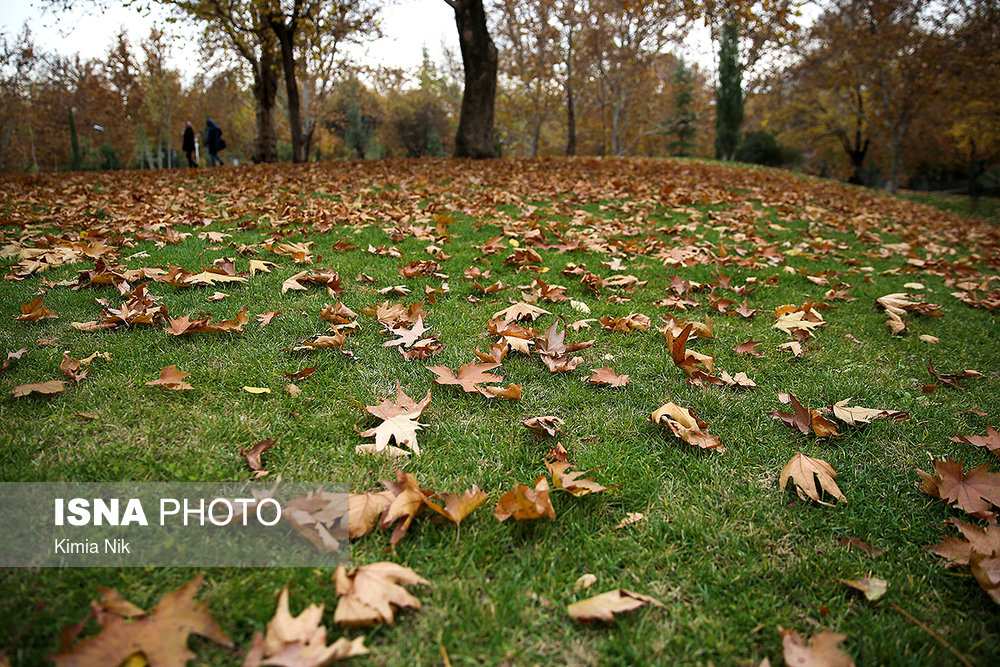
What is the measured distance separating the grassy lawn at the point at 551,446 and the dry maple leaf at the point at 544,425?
0.15 ft

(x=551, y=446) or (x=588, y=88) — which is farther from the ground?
(x=588, y=88)

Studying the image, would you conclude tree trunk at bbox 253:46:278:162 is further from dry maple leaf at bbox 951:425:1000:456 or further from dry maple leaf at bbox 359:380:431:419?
dry maple leaf at bbox 951:425:1000:456

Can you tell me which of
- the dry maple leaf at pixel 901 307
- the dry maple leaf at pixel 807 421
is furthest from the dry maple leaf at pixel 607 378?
the dry maple leaf at pixel 901 307

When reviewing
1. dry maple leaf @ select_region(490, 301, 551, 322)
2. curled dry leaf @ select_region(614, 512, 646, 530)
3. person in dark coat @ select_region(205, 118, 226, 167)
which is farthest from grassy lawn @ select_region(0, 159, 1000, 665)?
person in dark coat @ select_region(205, 118, 226, 167)

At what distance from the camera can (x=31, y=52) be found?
784 inches

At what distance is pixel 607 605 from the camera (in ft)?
3.99

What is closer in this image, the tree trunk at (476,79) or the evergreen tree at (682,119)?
the tree trunk at (476,79)

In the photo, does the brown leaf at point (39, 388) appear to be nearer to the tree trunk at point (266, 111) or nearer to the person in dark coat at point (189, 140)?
the tree trunk at point (266, 111)

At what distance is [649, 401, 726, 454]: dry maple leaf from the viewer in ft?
6.08

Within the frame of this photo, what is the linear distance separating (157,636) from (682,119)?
4116 centimetres

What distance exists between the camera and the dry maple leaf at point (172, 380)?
1.95 meters

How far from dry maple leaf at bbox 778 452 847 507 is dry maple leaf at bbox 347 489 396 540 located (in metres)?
1.30

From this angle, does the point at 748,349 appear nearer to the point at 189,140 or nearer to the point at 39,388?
the point at 39,388

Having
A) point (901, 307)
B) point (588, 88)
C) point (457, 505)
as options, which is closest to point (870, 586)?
point (457, 505)
